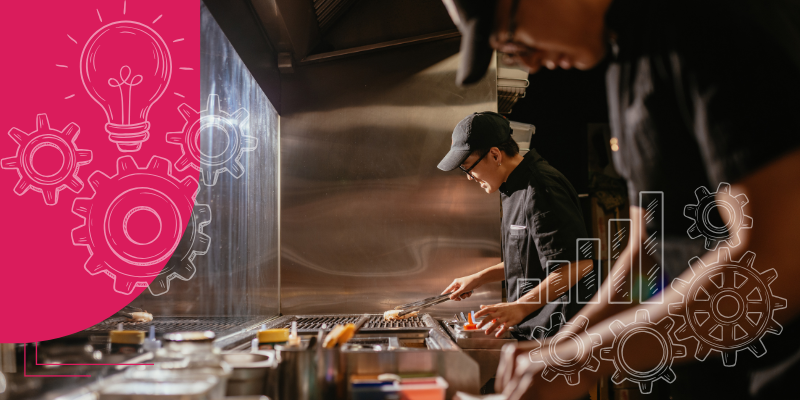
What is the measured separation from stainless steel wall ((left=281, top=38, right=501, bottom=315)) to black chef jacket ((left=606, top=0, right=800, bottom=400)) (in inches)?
75.0

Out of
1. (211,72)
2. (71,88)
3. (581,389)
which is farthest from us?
(211,72)

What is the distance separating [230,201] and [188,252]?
36 centimetres

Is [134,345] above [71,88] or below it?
below

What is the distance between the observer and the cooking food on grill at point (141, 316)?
1.46 meters

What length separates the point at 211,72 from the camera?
1867 millimetres

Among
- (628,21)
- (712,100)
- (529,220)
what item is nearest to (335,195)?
(529,220)

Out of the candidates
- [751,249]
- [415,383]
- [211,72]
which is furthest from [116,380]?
[211,72]

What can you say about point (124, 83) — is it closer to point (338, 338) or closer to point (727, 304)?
point (338, 338)

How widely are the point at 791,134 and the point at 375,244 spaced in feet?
7.53

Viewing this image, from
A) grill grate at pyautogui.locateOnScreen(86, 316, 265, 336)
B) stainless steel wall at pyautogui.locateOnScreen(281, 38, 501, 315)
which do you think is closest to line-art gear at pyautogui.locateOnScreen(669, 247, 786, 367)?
grill grate at pyautogui.locateOnScreen(86, 316, 265, 336)

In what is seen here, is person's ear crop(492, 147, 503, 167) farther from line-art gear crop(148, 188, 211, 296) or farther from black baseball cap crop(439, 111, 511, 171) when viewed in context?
line-art gear crop(148, 188, 211, 296)

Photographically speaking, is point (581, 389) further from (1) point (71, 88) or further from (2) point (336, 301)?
(2) point (336, 301)

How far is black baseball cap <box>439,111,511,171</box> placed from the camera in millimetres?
2051

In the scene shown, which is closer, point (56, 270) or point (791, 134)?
point (791, 134)
